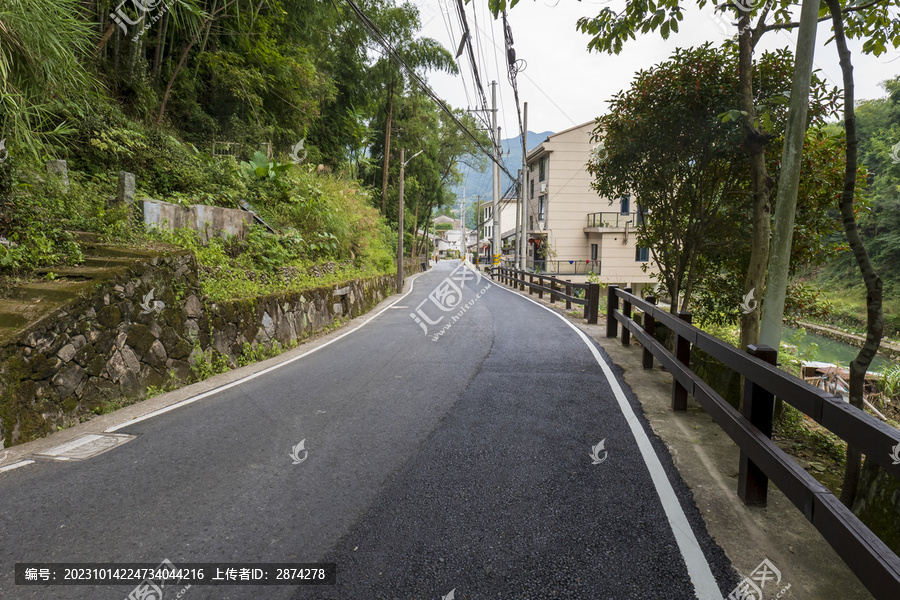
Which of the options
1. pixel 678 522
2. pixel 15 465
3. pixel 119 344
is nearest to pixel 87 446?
pixel 15 465

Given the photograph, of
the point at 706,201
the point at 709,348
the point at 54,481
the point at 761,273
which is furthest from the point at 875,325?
the point at 54,481

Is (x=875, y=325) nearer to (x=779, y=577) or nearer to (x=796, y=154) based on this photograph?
(x=796, y=154)

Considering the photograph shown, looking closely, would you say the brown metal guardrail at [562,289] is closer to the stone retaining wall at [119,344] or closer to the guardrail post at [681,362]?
the guardrail post at [681,362]

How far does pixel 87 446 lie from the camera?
13.9 ft

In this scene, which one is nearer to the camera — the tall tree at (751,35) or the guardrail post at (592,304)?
the tall tree at (751,35)

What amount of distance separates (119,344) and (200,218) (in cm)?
468

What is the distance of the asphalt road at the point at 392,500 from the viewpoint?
94.7 inches

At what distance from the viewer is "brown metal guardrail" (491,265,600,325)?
38.2 ft

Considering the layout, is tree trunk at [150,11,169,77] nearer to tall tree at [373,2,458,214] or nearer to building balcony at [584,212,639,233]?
tall tree at [373,2,458,214]

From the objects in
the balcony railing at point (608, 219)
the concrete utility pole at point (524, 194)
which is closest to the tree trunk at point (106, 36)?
the concrete utility pole at point (524, 194)

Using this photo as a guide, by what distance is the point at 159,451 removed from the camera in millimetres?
4094

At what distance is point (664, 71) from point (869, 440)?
664 cm

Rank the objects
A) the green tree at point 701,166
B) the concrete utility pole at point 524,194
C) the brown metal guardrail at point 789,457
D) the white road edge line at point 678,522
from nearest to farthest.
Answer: the brown metal guardrail at point 789,457 → the white road edge line at point 678,522 → the green tree at point 701,166 → the concrete utility pole at point 524,194

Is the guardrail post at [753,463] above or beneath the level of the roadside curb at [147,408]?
above
